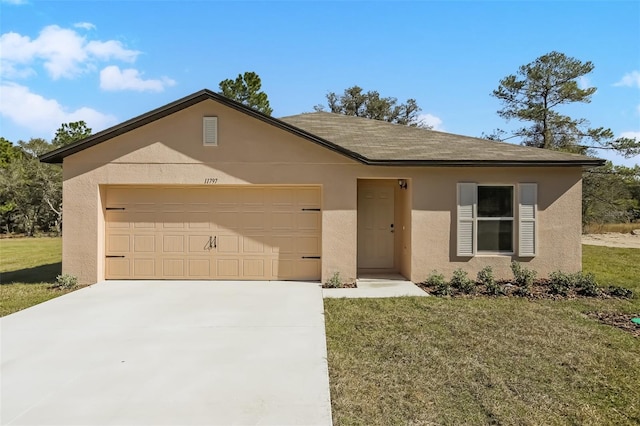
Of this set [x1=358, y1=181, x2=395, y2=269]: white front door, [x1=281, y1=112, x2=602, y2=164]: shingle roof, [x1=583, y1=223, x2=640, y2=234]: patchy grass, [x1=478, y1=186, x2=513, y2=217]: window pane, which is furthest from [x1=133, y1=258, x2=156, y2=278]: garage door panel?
[x1=583, y1=223, x2=640, y2=234]: patchy grass

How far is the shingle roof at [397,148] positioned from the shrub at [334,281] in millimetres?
2733

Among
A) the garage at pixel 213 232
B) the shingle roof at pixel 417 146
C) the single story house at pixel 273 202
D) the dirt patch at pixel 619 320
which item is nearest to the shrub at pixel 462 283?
the single story house at pixel 273 202

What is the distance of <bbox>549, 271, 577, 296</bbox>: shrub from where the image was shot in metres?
7.98

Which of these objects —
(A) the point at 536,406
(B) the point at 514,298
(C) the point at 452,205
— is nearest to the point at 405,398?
(A) the point at 536,406

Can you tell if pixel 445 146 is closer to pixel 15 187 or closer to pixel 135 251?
pixel 135 251

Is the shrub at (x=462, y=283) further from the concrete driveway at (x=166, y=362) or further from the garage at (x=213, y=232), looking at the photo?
the concrete driveway at (x=166, y=362)

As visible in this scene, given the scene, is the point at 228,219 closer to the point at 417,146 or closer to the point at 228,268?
the point at 228,268

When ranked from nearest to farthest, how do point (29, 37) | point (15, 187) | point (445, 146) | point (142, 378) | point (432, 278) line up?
point (142, 378) < point (432, 278) < point (445, 146) < point (29, 37) < point (15, 187)

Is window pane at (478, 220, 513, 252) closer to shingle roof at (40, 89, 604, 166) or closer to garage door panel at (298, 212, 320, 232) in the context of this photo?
shingle roof at (40, 89, 604, 166)

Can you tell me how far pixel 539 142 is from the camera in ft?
81.5

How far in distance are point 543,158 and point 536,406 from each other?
7.18 meters

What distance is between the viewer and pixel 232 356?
4.59 meters

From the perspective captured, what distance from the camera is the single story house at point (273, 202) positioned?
869 centimetres

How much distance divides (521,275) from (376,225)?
372cm
